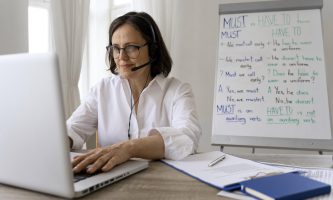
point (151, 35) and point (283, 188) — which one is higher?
point (151, 35)

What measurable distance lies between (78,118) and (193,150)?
24.2 inches

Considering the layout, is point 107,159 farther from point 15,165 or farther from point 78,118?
point 78,118

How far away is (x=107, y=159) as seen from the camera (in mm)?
896

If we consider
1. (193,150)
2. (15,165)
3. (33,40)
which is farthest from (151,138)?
(33,40)

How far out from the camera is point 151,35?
158 centimetres

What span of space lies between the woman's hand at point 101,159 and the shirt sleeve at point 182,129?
18cm

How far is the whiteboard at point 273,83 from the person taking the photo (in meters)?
1.79

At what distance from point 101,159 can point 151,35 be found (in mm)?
844

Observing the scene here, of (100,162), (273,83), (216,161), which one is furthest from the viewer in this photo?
(273,83)

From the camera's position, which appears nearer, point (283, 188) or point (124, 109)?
point (283, 188)

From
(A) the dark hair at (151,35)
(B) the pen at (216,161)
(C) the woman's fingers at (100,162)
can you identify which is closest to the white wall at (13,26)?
(A) the dark hair at (151,35)

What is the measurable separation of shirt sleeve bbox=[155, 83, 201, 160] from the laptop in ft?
1.36

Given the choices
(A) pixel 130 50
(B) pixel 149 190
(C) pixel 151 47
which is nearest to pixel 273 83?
(C) pixel 151 47

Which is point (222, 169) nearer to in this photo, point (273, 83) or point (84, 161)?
point (84, 161)
